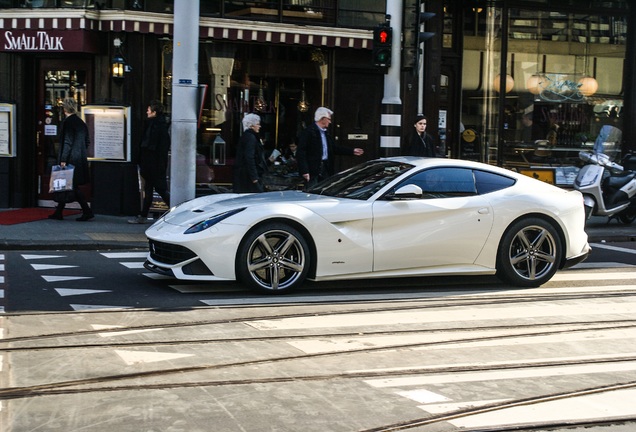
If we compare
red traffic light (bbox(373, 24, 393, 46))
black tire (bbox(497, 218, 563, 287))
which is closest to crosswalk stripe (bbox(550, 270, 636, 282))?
black tire (bbox(497, 218, 563, 287))

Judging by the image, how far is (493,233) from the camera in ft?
33.7

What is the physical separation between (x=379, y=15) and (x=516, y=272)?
30.8ft

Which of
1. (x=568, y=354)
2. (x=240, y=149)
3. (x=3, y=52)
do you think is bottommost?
(x=568, y=354)

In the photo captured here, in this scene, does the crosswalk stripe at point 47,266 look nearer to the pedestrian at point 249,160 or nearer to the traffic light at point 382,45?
the pedestrian at point 249,160

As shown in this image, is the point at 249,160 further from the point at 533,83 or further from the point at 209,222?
the point at 533,83

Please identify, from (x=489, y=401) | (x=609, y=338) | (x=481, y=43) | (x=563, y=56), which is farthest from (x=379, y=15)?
(x=489, y=401)

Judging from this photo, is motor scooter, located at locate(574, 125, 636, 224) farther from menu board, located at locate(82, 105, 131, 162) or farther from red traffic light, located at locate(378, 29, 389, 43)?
menu board, located at locate(82, 105, 131, 162)

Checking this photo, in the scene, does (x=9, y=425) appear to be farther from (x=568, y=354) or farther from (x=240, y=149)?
(x=240, y=149)

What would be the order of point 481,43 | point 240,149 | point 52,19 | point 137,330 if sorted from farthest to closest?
point 481,43
point 52,19
point 240,149
point 137,330

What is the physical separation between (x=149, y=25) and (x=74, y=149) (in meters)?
2.48

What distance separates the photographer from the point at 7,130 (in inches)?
→ 672

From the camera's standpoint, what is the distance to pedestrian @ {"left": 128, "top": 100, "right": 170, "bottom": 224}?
1527 centimetres

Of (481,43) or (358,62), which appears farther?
(481,43)

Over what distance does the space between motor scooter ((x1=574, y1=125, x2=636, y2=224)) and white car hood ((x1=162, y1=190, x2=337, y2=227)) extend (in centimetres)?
773
